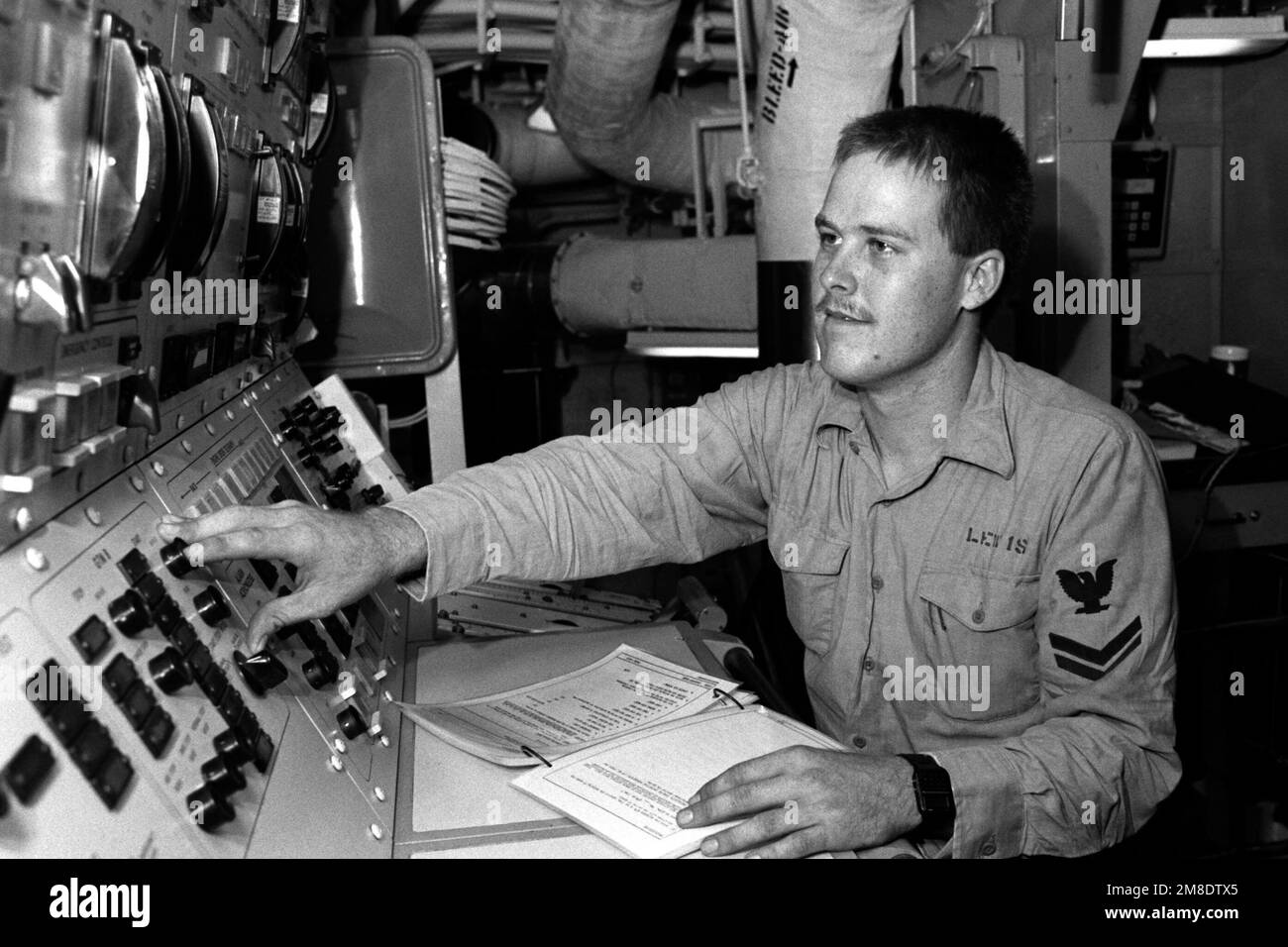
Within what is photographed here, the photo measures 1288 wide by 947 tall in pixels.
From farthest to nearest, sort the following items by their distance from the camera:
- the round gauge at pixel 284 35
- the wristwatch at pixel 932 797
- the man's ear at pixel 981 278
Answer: the round gauge at pixel 284 35 → the man's ear at pixel 981 278 → the wristwatch at pixel 932 797

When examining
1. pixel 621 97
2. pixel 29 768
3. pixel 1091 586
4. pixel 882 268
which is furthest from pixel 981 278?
pixel 621 97

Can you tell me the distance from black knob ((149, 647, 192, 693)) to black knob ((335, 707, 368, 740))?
31cm

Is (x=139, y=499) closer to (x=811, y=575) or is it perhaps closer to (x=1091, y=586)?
(x=811, y=575)

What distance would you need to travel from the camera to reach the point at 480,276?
11.5 feet

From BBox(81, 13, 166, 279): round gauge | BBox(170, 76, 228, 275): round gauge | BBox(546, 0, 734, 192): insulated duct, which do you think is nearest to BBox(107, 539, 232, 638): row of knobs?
BBox(81, 13, 166, 279): round gauge

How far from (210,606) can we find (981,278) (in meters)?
1.23

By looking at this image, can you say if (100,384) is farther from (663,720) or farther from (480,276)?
(480,276)

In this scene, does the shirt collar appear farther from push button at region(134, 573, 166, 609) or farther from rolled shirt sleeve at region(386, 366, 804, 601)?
push button at region(134, 573, 166, 609)

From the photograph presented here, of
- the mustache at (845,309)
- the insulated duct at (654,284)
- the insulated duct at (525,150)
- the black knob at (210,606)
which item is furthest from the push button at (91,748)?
the insulated duct at (525,150)

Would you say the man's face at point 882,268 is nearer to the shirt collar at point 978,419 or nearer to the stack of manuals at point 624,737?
the shirt collar at point 978,419

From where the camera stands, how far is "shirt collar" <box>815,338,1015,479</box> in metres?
1.65

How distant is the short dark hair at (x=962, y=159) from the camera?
5.48 ft

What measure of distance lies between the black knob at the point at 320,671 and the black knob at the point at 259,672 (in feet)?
0.37

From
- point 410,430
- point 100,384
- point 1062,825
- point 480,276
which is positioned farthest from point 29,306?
point 410,430
